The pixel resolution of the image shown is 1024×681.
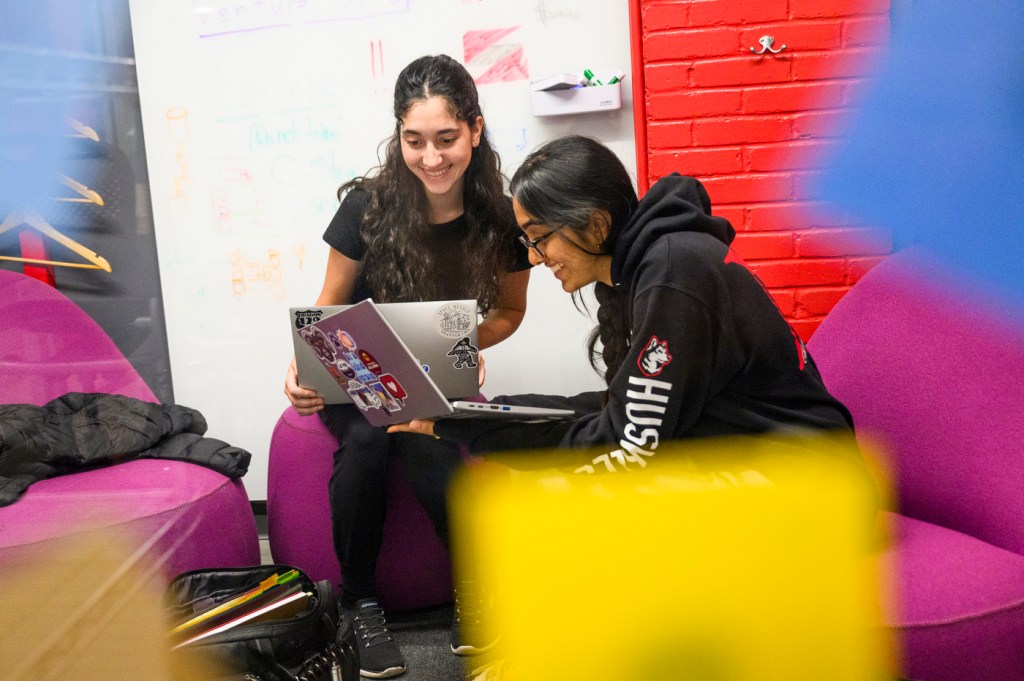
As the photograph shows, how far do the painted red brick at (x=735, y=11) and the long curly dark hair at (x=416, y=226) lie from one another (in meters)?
0.55

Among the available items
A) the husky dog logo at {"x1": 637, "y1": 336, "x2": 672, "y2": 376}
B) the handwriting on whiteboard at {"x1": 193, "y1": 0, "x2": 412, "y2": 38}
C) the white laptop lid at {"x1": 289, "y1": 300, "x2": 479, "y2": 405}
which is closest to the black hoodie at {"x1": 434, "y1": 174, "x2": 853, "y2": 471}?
the husky dog logo at {"x1": 637, "y1": 336, "x2": 672, "y2": 376}

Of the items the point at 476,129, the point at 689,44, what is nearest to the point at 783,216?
the point at 689,44

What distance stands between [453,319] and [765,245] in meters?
0.80

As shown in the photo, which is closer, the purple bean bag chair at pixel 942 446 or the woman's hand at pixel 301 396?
the purple bean bag chair at pixel 942 446

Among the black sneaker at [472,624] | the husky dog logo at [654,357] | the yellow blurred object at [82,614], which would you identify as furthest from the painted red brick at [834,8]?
the yellow blurred object at [82,614]

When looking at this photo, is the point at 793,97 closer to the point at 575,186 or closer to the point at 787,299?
the point at 787,299

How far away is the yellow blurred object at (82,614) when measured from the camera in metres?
0.60

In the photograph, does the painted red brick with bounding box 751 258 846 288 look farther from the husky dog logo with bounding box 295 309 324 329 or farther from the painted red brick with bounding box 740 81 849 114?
the husky dog logo with bounding box 295 309 324 329

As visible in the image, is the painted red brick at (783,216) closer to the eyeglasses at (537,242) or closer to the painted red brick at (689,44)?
the painted red brick at (689,44)

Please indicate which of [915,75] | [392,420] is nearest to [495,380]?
[392,420]

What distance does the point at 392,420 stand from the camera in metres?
1.34

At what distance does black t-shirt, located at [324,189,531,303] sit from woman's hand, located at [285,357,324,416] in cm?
28

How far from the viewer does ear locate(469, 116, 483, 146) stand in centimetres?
165

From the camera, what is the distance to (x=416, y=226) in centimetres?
169
